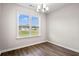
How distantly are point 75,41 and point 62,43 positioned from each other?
2.48ft

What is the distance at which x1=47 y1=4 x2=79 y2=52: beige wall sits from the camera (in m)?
2.76

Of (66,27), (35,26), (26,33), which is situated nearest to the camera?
(66,27)

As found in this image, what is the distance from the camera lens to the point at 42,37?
4328 mm

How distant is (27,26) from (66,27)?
212cm

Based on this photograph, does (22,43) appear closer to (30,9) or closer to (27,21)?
(27,21)

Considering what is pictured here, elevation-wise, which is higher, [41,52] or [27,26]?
[27,26]

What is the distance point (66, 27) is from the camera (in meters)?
3.16

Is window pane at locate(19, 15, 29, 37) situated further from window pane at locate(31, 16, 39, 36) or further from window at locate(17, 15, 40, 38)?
window pane at locate(31, 16, 39, 36)

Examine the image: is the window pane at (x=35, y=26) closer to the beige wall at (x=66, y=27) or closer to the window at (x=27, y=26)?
the window at (x=27, y=26)

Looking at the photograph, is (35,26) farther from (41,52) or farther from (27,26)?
(41,52)

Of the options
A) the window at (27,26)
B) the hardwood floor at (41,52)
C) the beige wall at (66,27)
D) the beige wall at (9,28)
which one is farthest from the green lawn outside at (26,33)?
the beige wall at (66,27)

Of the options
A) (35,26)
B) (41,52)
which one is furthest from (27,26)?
(41,52)

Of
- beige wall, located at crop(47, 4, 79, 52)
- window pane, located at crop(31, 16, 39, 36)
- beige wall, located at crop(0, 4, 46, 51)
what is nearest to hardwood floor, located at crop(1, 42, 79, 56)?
beige wall, located at crop(0, 4, 46, 51)

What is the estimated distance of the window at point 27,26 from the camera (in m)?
3.32
